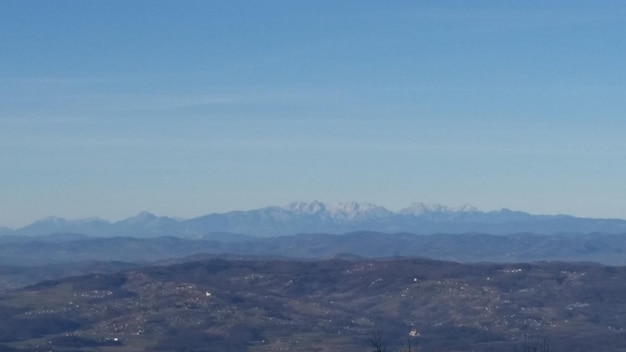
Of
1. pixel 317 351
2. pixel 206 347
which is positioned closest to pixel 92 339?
pixel 206 347

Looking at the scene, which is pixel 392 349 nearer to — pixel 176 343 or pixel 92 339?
pixel 176 343

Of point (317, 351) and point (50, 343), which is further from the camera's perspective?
point (50, 343)

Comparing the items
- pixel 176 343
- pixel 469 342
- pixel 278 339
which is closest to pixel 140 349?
pixel 176 343

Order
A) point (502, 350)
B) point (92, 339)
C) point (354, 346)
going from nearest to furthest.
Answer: point (502, 350), point (354, 346), point (92, 339)

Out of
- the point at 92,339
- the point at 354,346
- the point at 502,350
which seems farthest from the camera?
the point at 92,339

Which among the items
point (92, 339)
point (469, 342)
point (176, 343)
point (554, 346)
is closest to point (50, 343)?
point (92, 339)

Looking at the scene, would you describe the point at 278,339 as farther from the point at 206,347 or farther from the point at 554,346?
the point at 554,346

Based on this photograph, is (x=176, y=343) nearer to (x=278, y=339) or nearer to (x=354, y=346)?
(x=278, y=339)

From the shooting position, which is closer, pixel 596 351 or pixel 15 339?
pixel 596 351
